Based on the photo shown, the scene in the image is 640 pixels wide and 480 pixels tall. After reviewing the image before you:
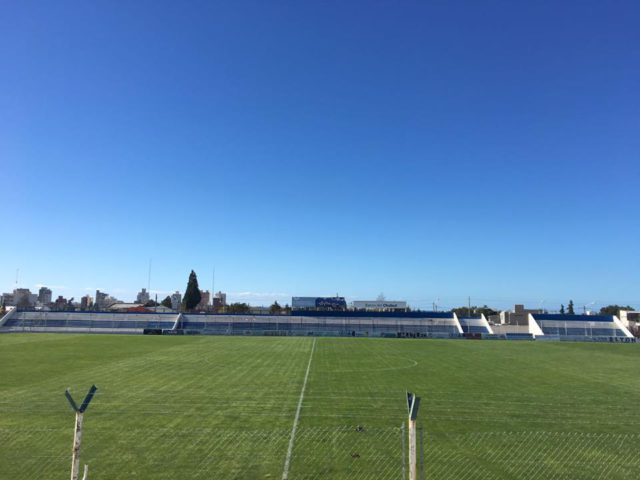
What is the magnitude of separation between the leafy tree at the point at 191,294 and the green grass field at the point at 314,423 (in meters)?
103

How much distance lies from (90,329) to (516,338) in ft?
257

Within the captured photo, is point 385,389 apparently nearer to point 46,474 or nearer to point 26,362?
point 46,474

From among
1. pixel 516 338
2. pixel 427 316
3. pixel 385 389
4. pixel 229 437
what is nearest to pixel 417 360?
pixel 385 389

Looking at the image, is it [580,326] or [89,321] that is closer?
[89,321]

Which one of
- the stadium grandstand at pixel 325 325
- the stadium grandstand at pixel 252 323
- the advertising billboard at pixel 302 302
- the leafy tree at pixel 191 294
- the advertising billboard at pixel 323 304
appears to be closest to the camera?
the stadium grandstand at pixel 325 325

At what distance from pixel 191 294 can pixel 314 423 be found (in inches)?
4744

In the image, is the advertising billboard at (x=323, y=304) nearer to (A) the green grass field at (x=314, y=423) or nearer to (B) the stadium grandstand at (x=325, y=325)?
(B) the stadium grandstand at (x=325, y=325)

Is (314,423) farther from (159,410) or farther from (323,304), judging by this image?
(323,304)

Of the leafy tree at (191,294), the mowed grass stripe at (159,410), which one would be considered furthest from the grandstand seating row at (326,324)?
the mowed grass stripe at (159,410)

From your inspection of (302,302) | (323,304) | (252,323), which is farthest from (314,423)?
(302,302)

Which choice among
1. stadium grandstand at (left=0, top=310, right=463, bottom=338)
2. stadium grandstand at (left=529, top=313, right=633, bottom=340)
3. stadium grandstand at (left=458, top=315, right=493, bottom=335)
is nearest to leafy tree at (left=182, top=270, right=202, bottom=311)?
stadium grandstand at (left=0, top=310, right=463, bottom=338)

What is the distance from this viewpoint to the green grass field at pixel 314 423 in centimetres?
1134

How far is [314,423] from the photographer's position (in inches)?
626

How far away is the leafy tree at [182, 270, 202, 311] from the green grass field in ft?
337
